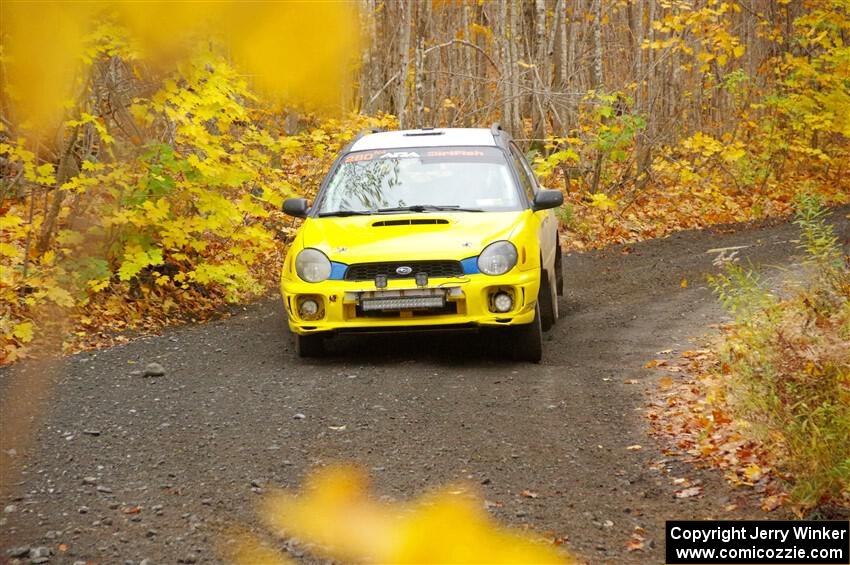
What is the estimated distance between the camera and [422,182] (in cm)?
881

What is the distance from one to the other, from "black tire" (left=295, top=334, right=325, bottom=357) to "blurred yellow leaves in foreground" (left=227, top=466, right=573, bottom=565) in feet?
10.1

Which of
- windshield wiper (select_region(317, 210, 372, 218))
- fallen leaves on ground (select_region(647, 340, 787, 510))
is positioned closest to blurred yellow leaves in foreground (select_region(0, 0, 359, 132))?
fallen leaves on ground (select_region(647, 340, 787, 510))

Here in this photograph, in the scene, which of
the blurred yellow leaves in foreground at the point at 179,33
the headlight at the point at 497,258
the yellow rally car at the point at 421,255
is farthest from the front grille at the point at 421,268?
the blurred yellow leaves in foreground at the point at 179,33

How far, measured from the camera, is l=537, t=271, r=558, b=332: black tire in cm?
900

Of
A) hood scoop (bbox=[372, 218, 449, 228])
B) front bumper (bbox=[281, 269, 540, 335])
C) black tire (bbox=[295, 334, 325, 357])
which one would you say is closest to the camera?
front bumper (bbox=[281, 269, 540, 335])

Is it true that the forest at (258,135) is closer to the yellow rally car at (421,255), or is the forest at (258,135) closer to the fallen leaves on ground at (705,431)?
the yellow rally car at (421,255)

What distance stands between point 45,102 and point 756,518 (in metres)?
3.52

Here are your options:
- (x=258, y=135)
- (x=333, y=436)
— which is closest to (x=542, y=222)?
(x=333, y=436)

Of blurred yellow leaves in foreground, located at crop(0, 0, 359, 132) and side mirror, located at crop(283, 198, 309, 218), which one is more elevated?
blurred yellow leaves in foreground, located at crop(0, 0, 359, 132)

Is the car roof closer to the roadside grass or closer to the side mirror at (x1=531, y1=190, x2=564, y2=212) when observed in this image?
the side mirror at (x1=531, y1=190, x2=564, y2=212)

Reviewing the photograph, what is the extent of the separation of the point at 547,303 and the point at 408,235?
186 cm

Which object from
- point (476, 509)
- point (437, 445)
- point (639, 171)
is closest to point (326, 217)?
point (437, 445)

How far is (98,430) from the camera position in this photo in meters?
6.40

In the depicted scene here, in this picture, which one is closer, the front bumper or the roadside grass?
the roadside grass
